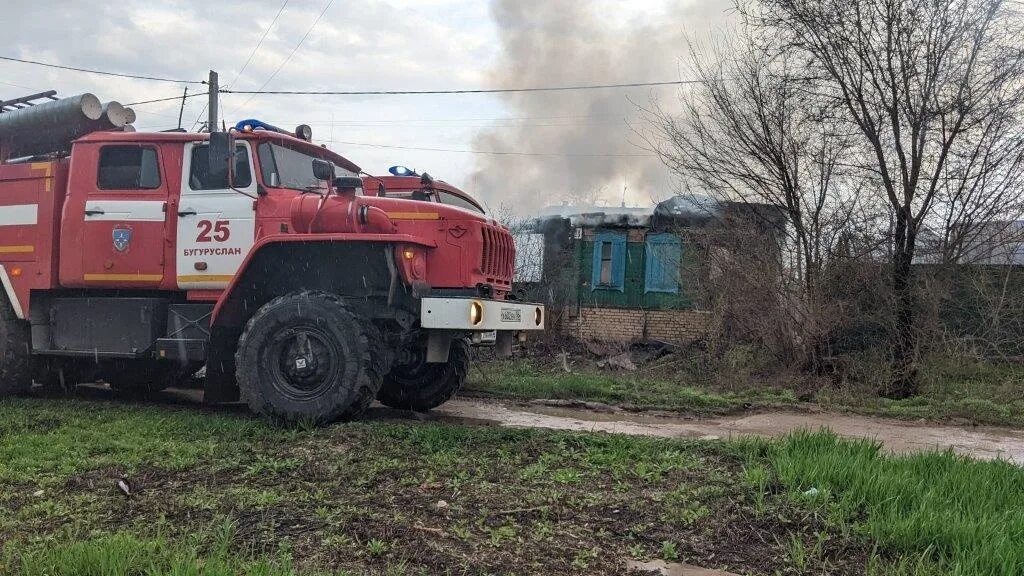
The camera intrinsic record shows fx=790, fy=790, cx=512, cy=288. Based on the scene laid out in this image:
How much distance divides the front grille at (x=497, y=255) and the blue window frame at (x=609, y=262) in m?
9.66

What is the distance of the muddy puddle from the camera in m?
7.06

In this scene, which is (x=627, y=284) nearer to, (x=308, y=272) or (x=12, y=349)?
(x=308, y=272)

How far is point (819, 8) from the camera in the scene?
33.0 ft

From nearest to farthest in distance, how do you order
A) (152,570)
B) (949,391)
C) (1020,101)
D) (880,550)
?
(152,570) < (880,550) < (1020,101) < (949,391)

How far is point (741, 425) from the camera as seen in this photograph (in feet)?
26.3

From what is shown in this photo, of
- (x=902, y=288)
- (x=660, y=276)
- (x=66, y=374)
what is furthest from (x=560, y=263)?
(x=66, y=374)

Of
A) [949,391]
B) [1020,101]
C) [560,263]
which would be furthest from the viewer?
[560,263]

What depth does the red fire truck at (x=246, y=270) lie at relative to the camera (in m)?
6.18

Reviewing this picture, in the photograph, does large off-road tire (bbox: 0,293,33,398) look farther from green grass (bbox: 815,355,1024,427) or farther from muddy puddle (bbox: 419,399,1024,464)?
green grass (bbox: 815,355,1024,427)

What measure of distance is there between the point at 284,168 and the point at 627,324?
10549 mm

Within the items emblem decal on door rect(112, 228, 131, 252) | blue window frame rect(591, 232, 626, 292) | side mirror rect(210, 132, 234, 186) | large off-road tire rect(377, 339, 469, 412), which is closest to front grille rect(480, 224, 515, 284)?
large off-road tire rect(377, 339, 469, 412)

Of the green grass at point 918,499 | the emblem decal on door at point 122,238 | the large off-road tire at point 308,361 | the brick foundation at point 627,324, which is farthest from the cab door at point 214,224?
the brick foundation at point 627,324

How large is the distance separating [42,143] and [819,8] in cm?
924

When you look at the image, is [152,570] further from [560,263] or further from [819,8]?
[560,263]
